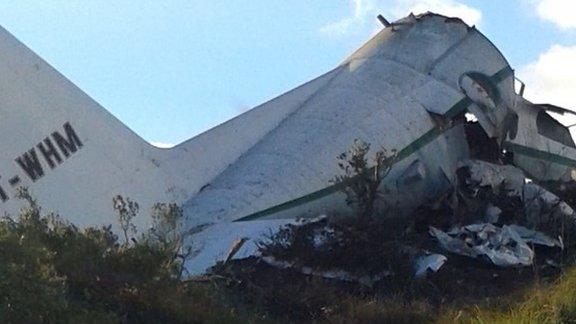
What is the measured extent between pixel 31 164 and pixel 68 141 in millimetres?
675

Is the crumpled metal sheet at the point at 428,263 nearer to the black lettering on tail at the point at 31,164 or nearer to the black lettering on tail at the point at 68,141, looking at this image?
the black lettering on tail at the point at 68,141

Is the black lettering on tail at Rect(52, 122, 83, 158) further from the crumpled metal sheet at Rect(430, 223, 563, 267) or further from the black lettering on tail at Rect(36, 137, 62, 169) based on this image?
the crumpled metal sheet at Rect(430, 223, 563, 267)

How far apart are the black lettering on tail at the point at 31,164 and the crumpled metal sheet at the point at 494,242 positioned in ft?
15.3

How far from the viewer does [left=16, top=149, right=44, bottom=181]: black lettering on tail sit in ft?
32.0

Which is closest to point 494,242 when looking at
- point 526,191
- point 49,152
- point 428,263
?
point 428,263

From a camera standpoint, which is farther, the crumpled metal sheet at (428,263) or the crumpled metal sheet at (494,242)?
the crumpled metal sheet at (494,242)

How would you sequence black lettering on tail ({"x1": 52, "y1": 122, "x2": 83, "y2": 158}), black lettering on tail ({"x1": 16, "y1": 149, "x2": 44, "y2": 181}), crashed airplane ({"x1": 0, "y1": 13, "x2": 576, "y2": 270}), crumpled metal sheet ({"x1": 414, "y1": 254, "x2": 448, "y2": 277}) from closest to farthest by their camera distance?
black lettering on tail ({"x1": 16, "y1": 149, "x2": 44, "y2": 181}) → crashed airplane ({"x1": 0, "y1": 13, "x2": 576, "y2": 270}) → black lettering on tail ({"x1": 52, "y1": 122, "x2": 83, "y2": 158}) → crumpled metal sheet ({"x1": 414, "y1": 254, "x2": 448, "y2": 277})

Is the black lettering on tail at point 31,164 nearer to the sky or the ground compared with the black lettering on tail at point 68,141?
nearer to the ground

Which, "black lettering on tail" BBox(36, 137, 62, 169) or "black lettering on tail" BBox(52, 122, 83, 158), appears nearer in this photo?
"black lettering on tail" BBox(36, 137, 62, 169)

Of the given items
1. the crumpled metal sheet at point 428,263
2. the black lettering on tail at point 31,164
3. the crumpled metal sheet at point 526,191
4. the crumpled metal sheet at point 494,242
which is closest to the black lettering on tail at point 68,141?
the black lettering on tail at point 31,164

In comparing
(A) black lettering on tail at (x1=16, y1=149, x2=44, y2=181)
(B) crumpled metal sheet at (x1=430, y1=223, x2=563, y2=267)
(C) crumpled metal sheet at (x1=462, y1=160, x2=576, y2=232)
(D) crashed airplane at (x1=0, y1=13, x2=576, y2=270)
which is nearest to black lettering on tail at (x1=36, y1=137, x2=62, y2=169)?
(D) crashed airplane at (x1=0, y1=13, x2=576, y2=270)

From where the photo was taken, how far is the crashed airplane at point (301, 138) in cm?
1017

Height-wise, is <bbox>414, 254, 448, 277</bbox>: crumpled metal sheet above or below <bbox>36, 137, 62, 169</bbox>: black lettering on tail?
below

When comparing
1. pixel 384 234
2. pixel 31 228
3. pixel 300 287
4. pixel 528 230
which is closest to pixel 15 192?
pixel 31 228
